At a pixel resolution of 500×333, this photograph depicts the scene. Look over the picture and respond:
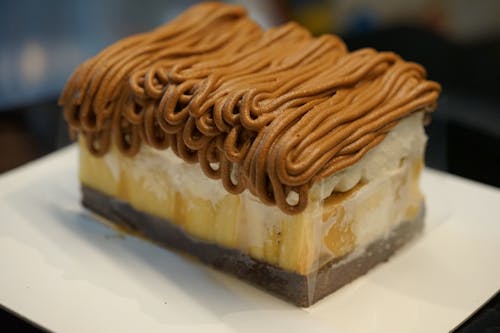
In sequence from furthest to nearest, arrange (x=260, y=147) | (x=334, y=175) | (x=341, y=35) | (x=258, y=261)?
(x=341, y=35)
(x=258, y=261)
(x=334, y=175)
(x=260, y=147)

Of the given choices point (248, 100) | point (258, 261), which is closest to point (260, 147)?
point (248, 100)

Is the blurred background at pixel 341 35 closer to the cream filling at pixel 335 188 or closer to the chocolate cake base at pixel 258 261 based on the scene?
the chocolate cake base at pixel 258 261

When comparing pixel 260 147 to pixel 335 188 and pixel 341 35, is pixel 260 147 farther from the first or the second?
pixel 341 35

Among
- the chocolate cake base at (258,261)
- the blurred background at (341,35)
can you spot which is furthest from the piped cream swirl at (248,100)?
the blurred background at (341,35)

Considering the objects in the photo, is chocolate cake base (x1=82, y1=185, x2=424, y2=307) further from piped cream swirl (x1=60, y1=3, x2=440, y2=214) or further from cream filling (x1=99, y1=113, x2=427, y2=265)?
piped cream swirl (x1=60, y1=3, x2=440, y2=214)

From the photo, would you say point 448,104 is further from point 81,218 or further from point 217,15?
point 81,218

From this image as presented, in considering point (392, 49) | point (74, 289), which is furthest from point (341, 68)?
point (392, 49)
